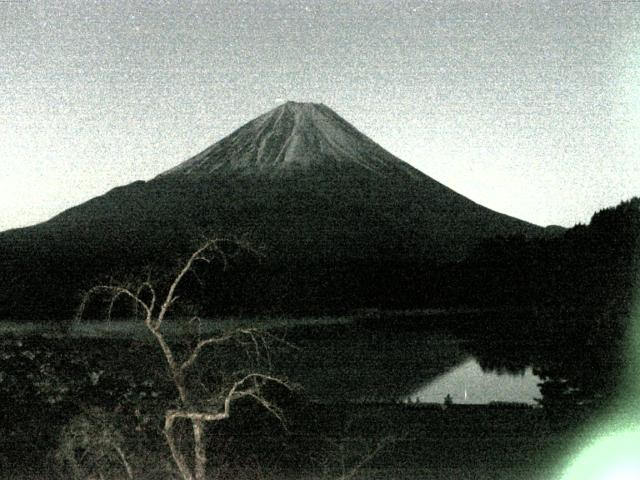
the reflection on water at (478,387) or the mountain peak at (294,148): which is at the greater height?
the mountain peak at (294,148)

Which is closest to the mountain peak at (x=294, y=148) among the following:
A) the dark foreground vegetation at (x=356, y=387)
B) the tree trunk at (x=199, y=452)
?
the dark foreground vegetation at (x=356, y=387)

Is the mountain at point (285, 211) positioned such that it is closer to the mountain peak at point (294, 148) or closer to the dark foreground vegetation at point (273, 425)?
the mountain peak at point (294, 148)

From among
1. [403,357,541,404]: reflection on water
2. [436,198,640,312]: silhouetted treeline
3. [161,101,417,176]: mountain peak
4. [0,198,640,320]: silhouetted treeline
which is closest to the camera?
[403,357,541,404]: reflection on water

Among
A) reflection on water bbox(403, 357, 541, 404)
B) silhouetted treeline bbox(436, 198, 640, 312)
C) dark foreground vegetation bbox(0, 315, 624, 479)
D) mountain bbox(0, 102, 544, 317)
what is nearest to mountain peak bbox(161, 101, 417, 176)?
mountain bbox(0, 102, 544, 317)

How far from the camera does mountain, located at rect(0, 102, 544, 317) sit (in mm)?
92188

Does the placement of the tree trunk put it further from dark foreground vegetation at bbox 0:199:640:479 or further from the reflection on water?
the reflection on water

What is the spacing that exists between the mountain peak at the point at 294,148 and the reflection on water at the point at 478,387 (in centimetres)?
9418

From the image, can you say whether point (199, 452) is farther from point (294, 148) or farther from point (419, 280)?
point (294, 148)

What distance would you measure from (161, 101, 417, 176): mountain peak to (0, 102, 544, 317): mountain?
145 mm

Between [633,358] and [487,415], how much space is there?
6.86 metres

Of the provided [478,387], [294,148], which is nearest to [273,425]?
[478,387]

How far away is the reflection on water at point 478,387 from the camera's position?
73.0 feet

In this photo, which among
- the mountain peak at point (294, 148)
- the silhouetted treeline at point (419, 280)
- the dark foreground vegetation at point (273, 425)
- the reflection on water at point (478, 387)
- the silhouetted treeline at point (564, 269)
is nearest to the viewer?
the dark foreground vegetation at point (273, 425)

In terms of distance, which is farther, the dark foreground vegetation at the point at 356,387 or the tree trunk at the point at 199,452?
the dark foreground vegetation at the point at 356,387
